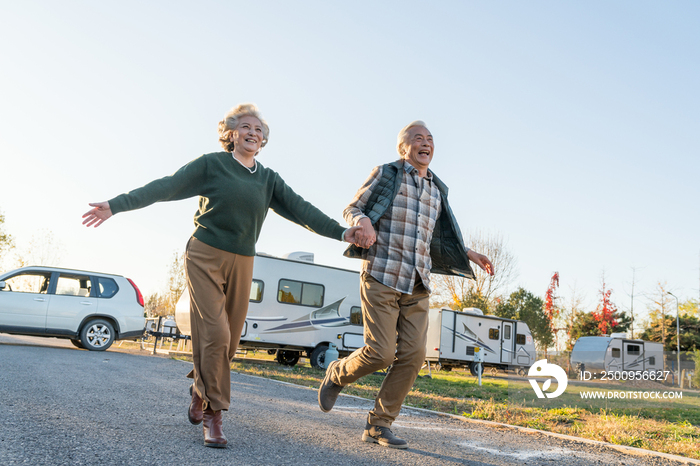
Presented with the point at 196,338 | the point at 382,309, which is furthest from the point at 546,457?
the point at 196,338

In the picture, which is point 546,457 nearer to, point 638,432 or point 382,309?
point 382,309

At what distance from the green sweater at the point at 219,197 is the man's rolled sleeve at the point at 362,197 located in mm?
551

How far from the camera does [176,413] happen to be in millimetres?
3693

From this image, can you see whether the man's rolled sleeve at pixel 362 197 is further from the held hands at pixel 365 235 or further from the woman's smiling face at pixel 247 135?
the woman's smiling face at pixel 247 135

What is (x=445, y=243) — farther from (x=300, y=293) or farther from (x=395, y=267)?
(x=300, y=293)

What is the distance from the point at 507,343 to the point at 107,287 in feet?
48.5

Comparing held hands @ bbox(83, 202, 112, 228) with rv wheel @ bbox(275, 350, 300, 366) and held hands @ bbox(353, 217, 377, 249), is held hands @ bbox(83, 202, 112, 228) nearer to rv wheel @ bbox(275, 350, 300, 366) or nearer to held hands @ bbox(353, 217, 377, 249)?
held hands @ bbox(353, 217, 377, 249)

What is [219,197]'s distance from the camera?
3.08 meters

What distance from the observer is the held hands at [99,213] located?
289 centimetres

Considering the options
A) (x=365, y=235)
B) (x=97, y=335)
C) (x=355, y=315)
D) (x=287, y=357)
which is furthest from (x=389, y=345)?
(x=287, y=357)

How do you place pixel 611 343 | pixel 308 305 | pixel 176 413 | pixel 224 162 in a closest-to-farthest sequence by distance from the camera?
pixel 224 162
pixel 176 413
pixel 308 305
pixel 611 343

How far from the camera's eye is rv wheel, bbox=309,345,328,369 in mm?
13539

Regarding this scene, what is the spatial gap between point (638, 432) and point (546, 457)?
5.47ft

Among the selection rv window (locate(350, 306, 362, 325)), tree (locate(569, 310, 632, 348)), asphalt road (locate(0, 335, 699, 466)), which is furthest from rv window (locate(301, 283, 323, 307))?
tree (locate(569, 310, 632, 348))
